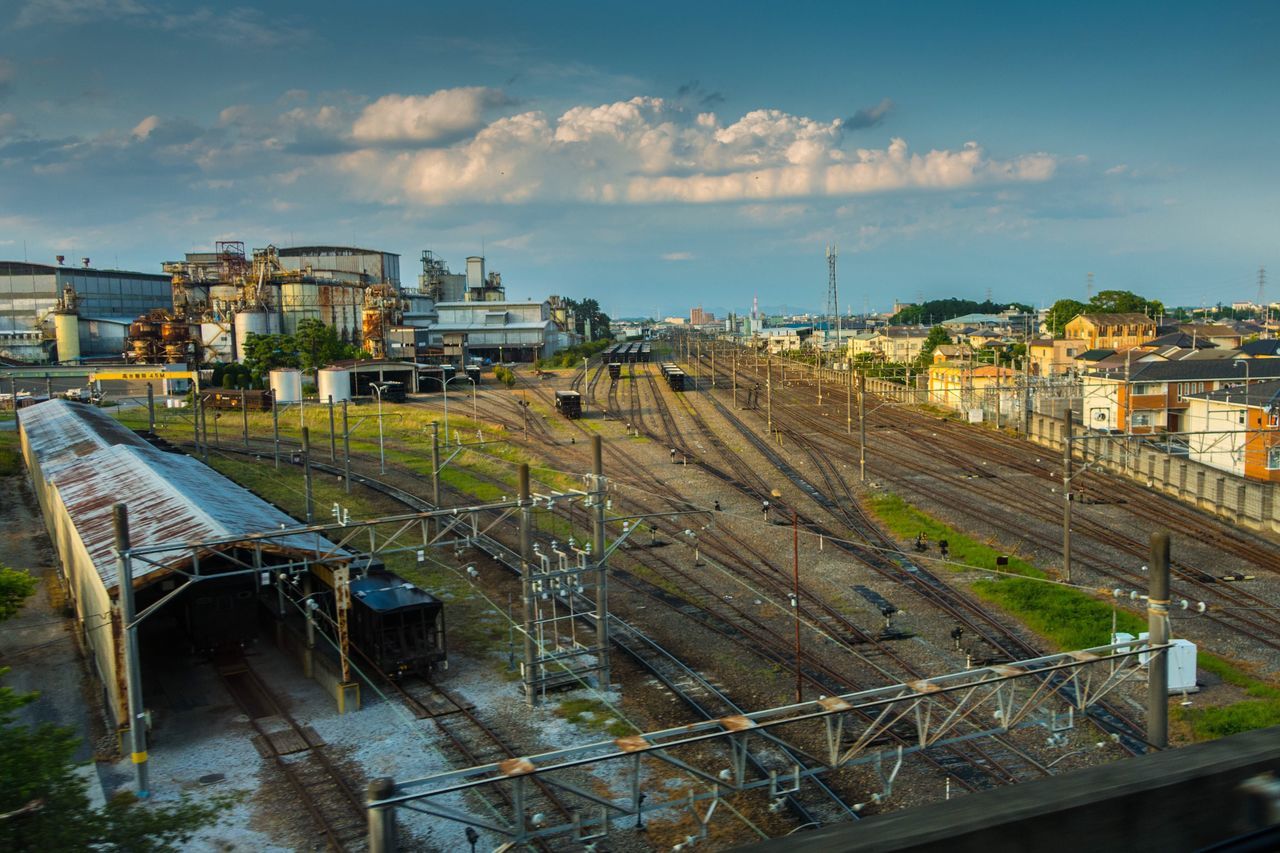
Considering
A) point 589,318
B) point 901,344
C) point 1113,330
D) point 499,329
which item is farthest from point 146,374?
point 589,318

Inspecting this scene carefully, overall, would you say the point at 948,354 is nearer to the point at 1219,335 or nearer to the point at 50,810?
the point at 1219,335

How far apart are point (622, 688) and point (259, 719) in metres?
5.84

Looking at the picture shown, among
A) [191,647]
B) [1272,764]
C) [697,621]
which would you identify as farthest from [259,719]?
[1272,764]

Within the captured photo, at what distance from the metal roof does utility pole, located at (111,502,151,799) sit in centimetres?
98

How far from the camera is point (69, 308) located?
8162 centimetres

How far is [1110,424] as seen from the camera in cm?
4409

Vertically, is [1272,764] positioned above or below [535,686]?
above

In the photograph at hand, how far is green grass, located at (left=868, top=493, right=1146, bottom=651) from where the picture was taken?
18.9 m

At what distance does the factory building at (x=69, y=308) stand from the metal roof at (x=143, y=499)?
57.2 meters

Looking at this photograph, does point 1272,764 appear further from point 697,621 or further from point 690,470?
point 690,470

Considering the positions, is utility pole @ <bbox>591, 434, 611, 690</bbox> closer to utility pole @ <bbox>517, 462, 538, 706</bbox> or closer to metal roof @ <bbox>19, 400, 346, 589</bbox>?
utility pole @ <bbox>517, 462, 538, 706</bbox>

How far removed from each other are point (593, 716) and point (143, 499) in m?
11.0

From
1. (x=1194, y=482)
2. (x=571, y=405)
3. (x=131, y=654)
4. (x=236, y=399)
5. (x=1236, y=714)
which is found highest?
(x=236, y=399)

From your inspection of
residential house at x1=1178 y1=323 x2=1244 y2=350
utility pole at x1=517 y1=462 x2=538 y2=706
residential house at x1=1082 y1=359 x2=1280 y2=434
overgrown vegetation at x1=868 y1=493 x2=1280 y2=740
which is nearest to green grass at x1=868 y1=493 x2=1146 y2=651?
overgrown vegetation at x1=868 y1=493 x2=1280 y2=740
